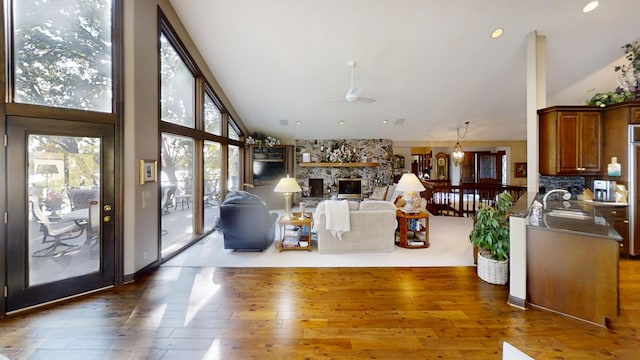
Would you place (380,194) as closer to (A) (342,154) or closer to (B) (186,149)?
(A) (342,154)

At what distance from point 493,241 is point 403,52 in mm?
3646

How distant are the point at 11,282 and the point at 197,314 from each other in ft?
6.34

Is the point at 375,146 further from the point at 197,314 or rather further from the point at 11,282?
the point at 11,282

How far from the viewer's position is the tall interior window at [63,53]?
9.17 ft

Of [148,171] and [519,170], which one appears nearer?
[148,171]

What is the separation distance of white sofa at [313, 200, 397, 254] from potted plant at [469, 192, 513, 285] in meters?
1.32

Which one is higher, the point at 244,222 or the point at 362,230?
the point at 244,222

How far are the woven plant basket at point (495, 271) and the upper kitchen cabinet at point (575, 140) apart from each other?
6.90ft

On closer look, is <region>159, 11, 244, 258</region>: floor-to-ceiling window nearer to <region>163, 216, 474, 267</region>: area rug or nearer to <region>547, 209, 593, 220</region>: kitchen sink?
<region>163, 216, 474, 267</region>: area rug

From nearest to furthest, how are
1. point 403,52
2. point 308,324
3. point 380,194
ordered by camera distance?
point 308,324, point 403,52, point 380,194

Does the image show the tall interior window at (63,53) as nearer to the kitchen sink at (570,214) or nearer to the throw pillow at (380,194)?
the kitchen sink at (570,214)

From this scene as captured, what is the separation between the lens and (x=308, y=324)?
251 cm

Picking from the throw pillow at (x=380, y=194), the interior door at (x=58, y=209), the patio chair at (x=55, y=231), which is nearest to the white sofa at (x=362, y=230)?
the interior door at (x=58, y=209)

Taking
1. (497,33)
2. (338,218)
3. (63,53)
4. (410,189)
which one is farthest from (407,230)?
(63,53)
